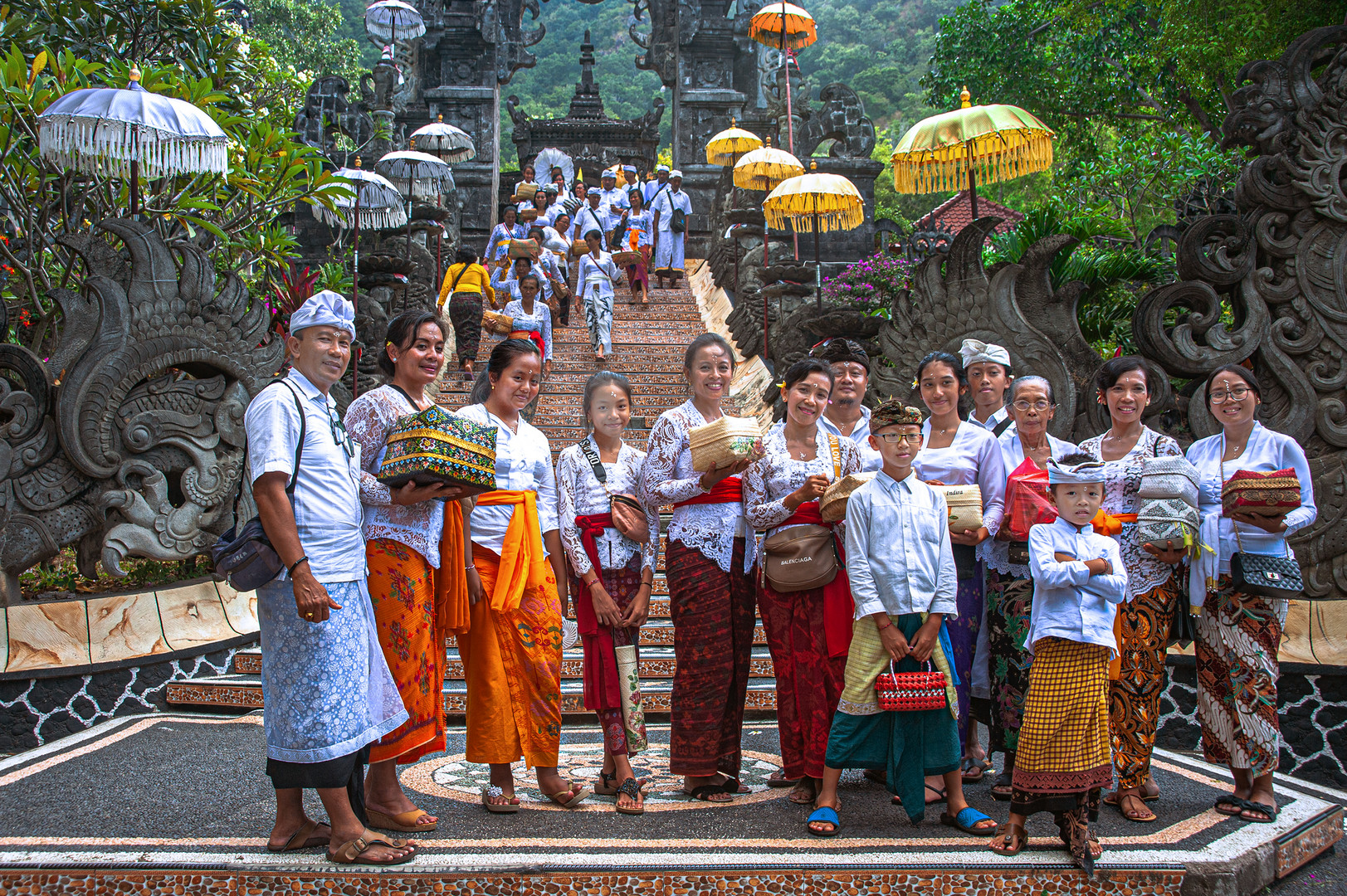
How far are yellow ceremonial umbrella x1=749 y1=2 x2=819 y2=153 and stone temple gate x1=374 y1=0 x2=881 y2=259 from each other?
2.75 m

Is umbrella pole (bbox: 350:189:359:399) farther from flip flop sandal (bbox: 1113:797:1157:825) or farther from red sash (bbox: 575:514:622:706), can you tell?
flip flop sandal (bbox: 1113:797:1157:825)

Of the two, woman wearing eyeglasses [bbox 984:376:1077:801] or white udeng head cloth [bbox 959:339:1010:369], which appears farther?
white udeng head cloth [bbox 959:339:1010:369]

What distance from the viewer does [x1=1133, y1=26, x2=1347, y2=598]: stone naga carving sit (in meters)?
4.86

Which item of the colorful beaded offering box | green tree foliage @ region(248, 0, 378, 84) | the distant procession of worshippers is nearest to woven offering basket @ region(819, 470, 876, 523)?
the distant procession of worshippers

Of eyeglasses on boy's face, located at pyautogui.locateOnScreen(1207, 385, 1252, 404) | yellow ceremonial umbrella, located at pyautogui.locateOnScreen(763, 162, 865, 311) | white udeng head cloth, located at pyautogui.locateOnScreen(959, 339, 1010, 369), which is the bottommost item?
eyeglasses on boy's face, located at pyautogui.locateOnScreen(1207, 385, 1252, 404)

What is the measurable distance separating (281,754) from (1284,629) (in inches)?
176

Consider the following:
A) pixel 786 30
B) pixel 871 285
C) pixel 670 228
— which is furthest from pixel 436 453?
pixel 786 30

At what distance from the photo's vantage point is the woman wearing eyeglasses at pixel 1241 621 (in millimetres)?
3596

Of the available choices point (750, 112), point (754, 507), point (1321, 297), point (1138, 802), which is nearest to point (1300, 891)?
point (1138, 802)

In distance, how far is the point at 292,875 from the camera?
2797 millimetres

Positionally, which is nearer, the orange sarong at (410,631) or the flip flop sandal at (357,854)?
the flip flop sandal at (357,854)

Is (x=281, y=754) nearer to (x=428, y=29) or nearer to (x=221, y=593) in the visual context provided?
(x=221, y=593)

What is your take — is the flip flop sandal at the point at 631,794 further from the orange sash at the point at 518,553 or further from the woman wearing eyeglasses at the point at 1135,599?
the woman wearing eyeglasses at the point at 1135,599

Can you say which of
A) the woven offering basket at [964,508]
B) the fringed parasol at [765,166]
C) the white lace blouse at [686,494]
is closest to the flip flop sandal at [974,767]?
the woven offering basket at [964,508]
